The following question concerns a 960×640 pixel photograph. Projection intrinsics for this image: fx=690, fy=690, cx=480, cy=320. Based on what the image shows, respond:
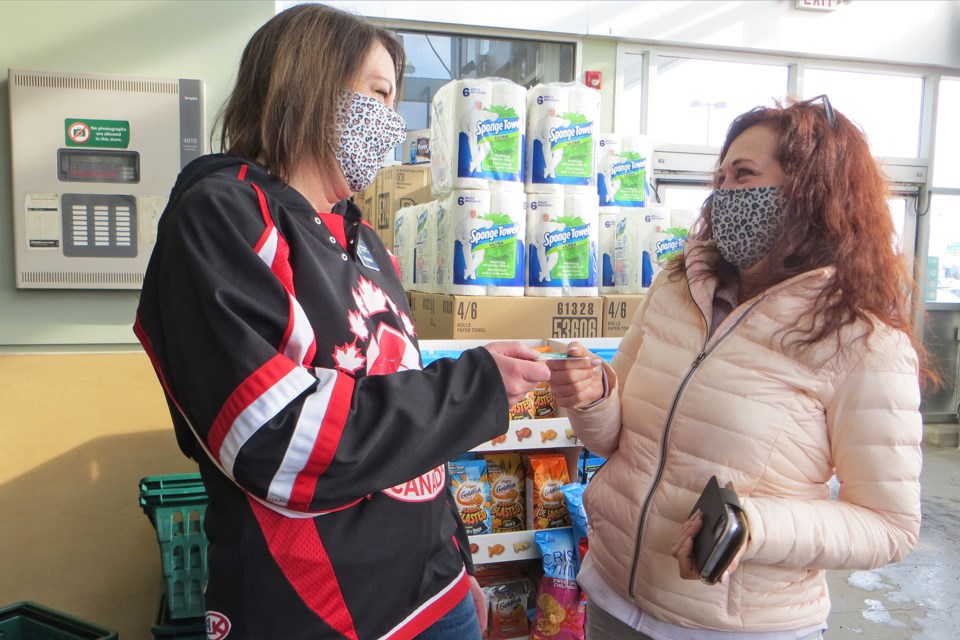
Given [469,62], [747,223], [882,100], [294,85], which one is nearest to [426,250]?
[747,223]

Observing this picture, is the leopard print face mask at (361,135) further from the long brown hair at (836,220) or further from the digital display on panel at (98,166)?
the digital display on panel at (98,166)

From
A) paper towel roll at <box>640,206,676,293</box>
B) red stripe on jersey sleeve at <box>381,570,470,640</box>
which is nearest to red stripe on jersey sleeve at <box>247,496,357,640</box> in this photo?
A: red stripe on jersey sleeve at <box>381,570,470,640</box>

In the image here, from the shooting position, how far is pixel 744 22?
5.67 meters

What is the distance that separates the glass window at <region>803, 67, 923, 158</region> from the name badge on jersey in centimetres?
593

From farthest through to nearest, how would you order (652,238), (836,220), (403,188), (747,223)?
(403,188) → (652,238) → (747,223) → (836,220)

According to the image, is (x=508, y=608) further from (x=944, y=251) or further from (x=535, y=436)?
(x=944, y=251)

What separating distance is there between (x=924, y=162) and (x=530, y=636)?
621cm

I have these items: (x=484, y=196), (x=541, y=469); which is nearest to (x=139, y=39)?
(x=484, y=196)

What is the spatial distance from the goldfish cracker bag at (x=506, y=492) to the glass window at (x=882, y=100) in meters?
5.07

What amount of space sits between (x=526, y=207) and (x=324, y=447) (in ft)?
6.17

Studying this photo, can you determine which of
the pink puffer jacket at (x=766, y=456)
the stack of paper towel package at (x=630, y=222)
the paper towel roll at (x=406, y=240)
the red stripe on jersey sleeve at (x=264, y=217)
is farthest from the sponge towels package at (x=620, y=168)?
the red stripe on jersey sleeve at (x=264, y=217)

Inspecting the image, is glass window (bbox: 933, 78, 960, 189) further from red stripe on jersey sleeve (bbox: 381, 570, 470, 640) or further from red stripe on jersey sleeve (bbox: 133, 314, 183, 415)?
red stripe on jersey sleeve (bbox: 133, 314, 183, 415)

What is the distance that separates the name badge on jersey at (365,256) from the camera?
1.23 metres

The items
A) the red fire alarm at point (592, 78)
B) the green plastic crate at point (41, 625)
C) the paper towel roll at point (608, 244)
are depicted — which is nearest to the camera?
the green plastic crate at point (41, 625)
